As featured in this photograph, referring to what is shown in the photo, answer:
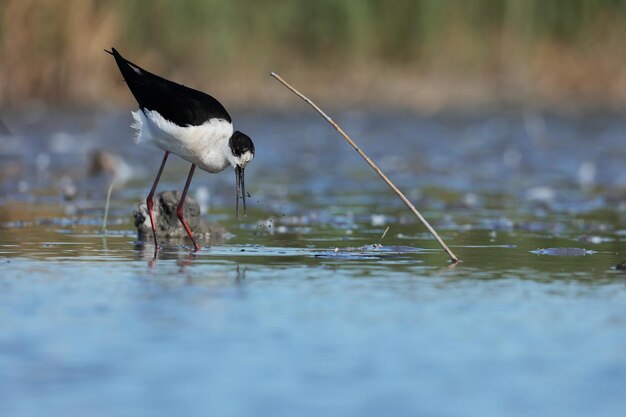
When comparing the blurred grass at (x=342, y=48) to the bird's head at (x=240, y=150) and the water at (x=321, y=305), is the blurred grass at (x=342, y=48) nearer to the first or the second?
the water at (x=321, y=305)

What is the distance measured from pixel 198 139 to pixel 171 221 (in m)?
0.76

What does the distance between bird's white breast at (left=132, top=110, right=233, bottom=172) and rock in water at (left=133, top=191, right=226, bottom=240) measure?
36 centimetres

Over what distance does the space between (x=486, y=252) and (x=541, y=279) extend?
110 centimetres

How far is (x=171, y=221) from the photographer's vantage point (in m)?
8.72

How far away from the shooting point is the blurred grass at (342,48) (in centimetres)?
1795

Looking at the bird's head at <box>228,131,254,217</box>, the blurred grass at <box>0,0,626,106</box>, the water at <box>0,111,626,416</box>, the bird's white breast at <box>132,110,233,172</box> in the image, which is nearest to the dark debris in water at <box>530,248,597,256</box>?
the water at <box>0,111,626,416</box>

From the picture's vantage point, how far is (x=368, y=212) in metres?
10.1

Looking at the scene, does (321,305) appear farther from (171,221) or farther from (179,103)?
(171,221)

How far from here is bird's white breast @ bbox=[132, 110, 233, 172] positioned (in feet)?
26.7

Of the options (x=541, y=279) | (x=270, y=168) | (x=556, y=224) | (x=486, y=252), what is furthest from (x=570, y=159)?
(x=541, y=279)

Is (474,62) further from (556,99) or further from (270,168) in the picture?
(270,168)

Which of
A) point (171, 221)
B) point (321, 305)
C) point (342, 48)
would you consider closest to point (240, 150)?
point (171, 221)

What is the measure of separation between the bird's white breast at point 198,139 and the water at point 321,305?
489 millimetres

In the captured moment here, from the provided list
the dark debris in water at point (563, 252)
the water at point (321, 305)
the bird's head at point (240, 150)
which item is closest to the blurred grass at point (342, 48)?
the water at point (321, 305)
